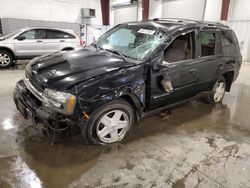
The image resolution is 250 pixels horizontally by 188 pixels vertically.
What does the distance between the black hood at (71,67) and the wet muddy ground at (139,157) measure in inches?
23.6

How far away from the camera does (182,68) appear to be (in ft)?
9.89

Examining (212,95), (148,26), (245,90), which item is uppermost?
(148,26)

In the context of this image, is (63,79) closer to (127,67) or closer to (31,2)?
(127,67)

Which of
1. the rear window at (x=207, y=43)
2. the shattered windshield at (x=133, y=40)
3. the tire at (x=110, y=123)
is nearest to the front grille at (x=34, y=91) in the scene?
the tire at (x=110, y=123)

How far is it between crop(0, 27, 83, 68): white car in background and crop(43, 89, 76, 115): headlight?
555 cm

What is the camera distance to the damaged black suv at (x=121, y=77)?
221 cm

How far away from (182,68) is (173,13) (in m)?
10.5

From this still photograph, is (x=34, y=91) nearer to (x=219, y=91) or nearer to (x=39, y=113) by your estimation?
(x=39, y=113)

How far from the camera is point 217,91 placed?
4133 mm

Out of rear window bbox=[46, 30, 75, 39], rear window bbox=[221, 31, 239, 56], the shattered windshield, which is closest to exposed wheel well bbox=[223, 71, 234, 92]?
rear window bbox=[221, 31, 239, 56]

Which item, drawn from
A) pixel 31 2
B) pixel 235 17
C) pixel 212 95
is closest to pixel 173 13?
pixel 235 17

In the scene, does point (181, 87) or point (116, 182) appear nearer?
point (116, 182)

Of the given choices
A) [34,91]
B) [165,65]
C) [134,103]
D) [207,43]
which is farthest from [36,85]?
[207,43]

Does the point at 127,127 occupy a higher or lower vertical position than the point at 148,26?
lower
